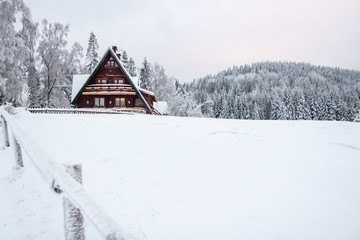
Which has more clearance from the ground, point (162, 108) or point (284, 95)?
point (284, 95)

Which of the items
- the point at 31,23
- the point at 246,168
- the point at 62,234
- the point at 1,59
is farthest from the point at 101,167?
the point at 31,23

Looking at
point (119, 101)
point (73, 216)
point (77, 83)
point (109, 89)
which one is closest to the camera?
point (73, 216)

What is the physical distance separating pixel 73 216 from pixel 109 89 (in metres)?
28.0

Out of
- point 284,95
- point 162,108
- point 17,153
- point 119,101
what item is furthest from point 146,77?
point 284,95

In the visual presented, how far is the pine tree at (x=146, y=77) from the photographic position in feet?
145

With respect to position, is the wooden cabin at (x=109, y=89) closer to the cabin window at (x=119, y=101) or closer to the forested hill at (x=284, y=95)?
the cabin window at (x=119, y=101)

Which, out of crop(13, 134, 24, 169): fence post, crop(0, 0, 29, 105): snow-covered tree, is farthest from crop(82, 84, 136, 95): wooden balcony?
crop(13, 134, 24, 169): fence post

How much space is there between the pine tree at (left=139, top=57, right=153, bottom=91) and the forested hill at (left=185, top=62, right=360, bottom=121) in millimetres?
10021

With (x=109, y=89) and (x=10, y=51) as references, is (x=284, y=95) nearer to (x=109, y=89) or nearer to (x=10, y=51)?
(x=109, y=89)

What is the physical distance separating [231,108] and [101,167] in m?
84.6

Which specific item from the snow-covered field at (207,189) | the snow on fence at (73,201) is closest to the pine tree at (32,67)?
the snow-covered field at (207,189)

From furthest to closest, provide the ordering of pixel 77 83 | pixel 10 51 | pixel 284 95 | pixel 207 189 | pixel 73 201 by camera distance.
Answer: pixel 284 95
pixel 77 83
pixel 10 51
pixel 207 189
pixel 73 201

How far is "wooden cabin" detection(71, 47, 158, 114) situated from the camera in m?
27.6

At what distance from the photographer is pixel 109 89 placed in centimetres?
2778
